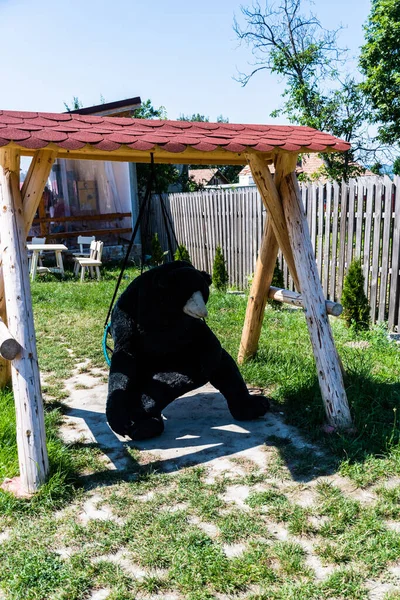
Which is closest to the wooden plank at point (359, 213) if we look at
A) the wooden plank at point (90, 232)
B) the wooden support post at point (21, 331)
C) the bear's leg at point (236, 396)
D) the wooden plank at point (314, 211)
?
the wooden plank at point (314, 211)

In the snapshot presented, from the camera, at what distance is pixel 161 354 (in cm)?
378

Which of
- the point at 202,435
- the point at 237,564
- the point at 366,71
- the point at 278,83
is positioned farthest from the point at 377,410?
the point at 278,83

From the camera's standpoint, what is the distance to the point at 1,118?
3.25m

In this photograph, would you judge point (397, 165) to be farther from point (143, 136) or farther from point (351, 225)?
point (143, 136)

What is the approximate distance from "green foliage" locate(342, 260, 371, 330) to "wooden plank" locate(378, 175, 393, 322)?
0.17 meters

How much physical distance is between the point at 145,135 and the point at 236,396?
2015 millimetres

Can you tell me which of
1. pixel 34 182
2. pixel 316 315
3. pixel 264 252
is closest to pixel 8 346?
pixel 34 182

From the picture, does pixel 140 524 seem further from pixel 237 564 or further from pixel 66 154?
pixel 66 154

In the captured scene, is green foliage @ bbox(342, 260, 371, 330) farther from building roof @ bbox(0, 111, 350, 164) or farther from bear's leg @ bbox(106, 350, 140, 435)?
bear's leg @ bbox(106, 350, 140, 435)

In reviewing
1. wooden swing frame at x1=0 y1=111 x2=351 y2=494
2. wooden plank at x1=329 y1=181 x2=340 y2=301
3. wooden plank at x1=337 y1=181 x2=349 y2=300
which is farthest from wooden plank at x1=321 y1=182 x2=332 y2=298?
wooden swing frame at x1=0 y1=111 x2=351 y2=494

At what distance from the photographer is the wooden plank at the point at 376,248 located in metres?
6.29

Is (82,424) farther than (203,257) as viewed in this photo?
No

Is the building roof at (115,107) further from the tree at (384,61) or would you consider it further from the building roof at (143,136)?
the building roof at (143,136)

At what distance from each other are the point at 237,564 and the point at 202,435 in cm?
149
